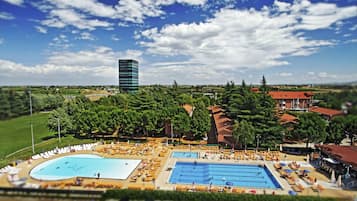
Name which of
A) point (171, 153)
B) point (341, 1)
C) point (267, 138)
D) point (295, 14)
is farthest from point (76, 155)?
point (341, 1)

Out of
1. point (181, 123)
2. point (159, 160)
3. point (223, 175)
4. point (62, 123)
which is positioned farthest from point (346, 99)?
point (62, 123)

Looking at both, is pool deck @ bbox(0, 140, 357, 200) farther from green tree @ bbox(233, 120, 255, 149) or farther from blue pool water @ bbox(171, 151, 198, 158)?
green tree @ bbox(233, 120, 255, 149)

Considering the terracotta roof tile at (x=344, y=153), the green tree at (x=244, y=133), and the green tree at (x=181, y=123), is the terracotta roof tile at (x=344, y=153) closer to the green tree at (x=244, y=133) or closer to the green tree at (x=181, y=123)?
the green tree at (x=244, y=133)

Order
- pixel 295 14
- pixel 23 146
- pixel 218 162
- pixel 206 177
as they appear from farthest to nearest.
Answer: pixel 23 146
pixel 218 162
pixel 206 177
pixel 295 14

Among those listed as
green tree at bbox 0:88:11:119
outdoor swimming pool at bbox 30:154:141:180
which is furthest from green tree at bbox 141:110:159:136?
green tree at bbox 0:88:11:119

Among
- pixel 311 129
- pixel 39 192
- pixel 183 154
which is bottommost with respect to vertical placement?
pixel 183 154

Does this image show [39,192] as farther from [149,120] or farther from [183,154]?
[149,120]

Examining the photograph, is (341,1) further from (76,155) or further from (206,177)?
(76,155)
